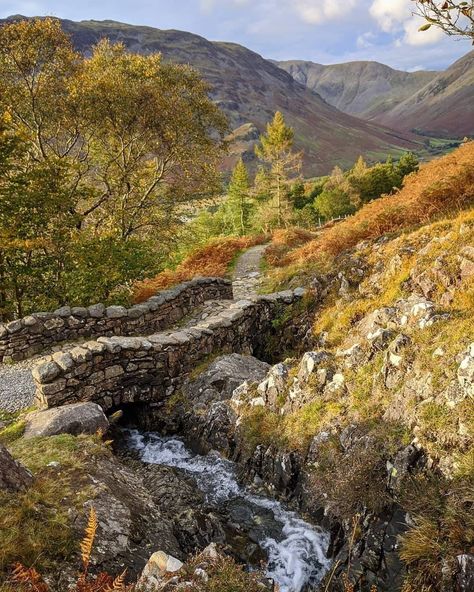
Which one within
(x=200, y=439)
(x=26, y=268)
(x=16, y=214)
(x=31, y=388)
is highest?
(x=16, y=214)

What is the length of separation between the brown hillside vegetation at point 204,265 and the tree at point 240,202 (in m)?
18.0

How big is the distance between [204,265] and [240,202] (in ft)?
83.0

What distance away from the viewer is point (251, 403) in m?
8.80

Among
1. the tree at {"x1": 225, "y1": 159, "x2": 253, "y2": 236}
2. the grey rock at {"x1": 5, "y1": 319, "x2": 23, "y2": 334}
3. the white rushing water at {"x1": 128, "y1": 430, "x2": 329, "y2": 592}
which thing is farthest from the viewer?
the tree at {"x1": 225, "y1": 159, "x2": 253, "y2": 236}

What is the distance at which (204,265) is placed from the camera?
25781mm

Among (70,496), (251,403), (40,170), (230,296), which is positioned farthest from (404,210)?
(70,496)

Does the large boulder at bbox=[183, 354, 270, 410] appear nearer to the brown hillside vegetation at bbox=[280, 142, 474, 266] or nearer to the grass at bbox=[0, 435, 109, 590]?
the grass at bbox=[0, 435, 109, 590]

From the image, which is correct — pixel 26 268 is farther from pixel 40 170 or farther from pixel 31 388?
pixel 31 388

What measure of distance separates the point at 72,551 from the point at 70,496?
1.02 metres

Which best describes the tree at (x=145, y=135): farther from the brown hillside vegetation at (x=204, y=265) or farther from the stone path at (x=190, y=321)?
the stone path at (x=190, y=321)

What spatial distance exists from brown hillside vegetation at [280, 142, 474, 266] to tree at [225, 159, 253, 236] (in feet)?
100

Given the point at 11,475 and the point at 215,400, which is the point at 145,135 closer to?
the point at 215,400

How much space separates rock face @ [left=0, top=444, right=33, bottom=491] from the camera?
5152 millimetres

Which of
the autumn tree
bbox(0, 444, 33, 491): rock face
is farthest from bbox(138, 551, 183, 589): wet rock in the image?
the autumn tree
